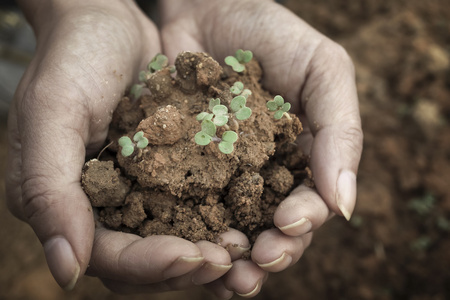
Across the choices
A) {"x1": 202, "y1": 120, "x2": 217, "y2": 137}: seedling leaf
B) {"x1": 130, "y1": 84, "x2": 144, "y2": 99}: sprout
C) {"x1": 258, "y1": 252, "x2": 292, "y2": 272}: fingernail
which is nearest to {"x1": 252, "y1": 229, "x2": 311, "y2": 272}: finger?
{"x1": 258, "y1": 252, "x2": 292, "y2": 272}: fingernail

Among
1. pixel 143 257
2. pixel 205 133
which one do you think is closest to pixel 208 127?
pixel 205 133

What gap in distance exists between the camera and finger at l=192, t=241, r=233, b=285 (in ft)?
5.32

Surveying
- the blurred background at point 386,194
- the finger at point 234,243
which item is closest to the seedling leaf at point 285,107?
the finger at point 234,243

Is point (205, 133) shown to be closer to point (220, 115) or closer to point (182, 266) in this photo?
point (220, 115)

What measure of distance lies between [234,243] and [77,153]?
2.69 ft

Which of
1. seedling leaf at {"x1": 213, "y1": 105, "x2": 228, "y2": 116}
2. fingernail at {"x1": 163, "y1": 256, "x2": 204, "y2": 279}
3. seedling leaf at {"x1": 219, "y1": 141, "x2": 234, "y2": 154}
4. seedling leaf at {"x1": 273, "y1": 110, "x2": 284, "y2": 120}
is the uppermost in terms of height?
seedling leaf at {"x1": 213, "y1": 105, "x2": 228, "y2": 116}

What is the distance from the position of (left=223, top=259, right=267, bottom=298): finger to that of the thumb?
0.64 meters

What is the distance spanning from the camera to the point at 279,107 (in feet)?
6.55

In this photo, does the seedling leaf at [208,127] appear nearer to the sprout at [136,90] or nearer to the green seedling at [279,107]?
the green seedling at [279,107]

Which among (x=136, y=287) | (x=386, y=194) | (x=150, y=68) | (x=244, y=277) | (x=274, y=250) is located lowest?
(x=386, y=194)

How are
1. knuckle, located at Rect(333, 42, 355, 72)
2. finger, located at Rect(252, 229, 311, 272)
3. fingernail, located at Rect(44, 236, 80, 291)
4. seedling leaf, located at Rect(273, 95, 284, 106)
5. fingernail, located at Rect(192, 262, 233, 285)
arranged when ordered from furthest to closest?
knuckle, located at Rect(333, 42, 355, 72) < seedling leaf, located at Rect(273, 95, 284, 106) < finger, located at Rect(252, 229, 311, 272) < fingernail, located at Rect(192, 262, 233, 285) < fingernail, located at Rect(44, 236, 80, 291)

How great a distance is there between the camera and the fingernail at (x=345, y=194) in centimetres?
183

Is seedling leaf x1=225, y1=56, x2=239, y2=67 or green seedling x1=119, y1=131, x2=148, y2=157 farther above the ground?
seedling leaf x1=225, y1=56, x2=239, y2=67

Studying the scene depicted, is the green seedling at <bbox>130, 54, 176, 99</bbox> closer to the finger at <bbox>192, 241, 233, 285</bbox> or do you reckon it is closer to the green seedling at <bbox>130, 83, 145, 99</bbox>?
the green seedling at <bbox>130, 83, 145, 99</bbox>
